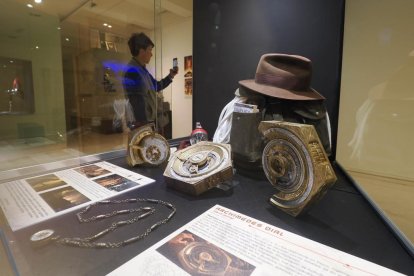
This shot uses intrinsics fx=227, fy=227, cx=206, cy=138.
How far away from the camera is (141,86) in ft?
5.07

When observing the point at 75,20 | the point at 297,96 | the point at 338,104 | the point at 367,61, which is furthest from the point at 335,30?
the point at 75,20

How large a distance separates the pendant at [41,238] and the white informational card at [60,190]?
0.06 metres

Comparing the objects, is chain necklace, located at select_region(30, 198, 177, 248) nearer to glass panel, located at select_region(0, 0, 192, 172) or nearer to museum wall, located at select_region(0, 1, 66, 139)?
glass panel, located at select_region(0, 0, 192, 172)

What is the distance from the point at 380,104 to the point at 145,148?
95cm

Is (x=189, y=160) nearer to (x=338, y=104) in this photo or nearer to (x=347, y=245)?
(x=347, y=245)

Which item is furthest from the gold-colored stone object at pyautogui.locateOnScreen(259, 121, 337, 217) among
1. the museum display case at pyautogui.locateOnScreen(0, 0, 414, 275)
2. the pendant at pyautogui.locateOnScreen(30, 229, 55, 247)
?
the pendant at pyautogui.locateOnScreen(30, 229, 55, 247)

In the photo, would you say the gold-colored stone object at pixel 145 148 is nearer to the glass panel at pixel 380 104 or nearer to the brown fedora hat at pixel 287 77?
the brown fedora hat at pixel 287 77

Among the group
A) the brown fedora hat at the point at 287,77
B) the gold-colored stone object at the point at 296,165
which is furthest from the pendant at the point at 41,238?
the brown fedora hat at the point at 287,77

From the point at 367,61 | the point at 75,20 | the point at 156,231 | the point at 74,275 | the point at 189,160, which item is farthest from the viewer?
the point at 75,20

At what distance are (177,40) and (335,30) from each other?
83.2 inches

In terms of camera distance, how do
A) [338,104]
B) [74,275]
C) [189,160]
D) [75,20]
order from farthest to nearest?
[75,20], [338,104], [189,160], [74,275]

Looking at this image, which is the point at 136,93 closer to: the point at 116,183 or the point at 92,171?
the point at 92,171

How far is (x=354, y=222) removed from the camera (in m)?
0.58

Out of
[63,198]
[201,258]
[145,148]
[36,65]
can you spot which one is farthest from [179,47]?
[201,258]
